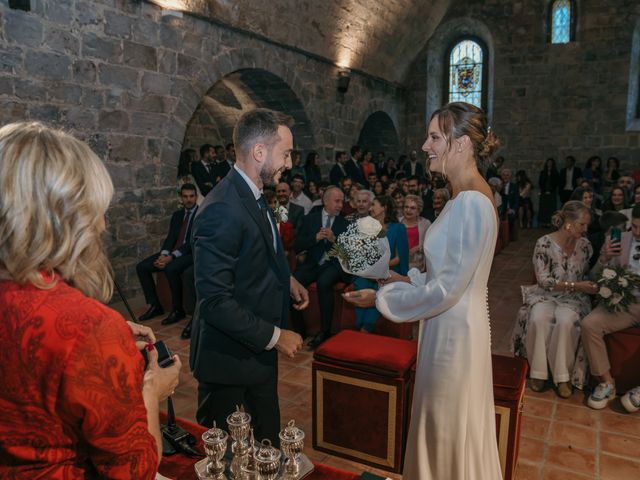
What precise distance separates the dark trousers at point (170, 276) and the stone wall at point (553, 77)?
11.2m

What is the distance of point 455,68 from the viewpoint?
50.5 feet

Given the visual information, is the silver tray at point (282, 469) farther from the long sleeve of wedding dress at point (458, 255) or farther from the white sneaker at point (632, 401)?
the white sneaker at point (632, 401)

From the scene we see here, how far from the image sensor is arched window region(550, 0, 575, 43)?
1347 cm

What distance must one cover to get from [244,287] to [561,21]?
14564 mm

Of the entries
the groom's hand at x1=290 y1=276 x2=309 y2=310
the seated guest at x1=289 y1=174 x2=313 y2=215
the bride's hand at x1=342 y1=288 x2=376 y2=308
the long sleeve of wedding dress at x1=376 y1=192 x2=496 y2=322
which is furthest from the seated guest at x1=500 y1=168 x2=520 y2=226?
the long sleeve of wedding dress at x1=376 y1=192 x2=496 y2=322

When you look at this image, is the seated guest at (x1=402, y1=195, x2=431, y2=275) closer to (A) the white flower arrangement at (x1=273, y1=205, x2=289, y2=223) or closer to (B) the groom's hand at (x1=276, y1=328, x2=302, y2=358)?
(A) the white flower arrangement at (x1=273, y1=205, x2=289, y2=223)

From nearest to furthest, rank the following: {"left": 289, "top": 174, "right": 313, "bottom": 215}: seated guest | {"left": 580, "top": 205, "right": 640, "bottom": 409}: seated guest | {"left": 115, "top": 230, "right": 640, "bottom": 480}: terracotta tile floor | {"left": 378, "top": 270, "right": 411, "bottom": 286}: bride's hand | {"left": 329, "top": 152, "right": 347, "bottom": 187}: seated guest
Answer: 1. {"left": 378, "top": 270, "right": 411, "bottom": 286}: bride's hand
2. {"left": 115, "top": 230, "right": 640, "bottom": 480}: terracotta tile floor
3. {"left": 580, "top": 205, "right": 640, "bottom": 409}: seated guest
4. {"left": 289, "top": 174, "right": 313, "bottom": 215}: seated guest
5. {"left": 329, "top": 152, "right": 347, "bottom": 187}: seated guest

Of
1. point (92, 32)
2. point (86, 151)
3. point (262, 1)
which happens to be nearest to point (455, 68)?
point (262, 1)

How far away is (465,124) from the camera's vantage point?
2.04 metres

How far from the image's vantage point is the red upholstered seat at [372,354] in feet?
9.39

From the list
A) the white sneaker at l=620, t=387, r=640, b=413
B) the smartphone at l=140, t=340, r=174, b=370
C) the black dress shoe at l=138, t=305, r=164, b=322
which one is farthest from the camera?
the black dress shoe at l=138, t=305, r=164, b=322

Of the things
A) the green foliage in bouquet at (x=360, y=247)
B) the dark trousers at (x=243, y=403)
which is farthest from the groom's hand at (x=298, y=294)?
the green foliage in bouquet at (x=360, y=247)

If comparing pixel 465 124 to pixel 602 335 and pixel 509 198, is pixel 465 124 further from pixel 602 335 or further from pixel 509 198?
pixel 509 198

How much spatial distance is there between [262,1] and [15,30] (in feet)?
13.7
